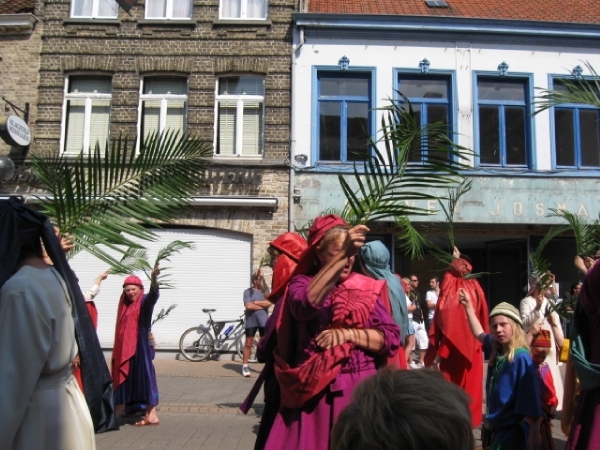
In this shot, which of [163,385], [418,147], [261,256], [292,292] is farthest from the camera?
[261,256]

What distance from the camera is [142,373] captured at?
26.4 ft

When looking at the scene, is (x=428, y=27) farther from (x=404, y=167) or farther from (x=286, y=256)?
(x=404, y=167)

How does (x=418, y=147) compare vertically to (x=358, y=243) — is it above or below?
above

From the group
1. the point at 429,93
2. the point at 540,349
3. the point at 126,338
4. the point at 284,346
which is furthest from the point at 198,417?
the point at 429,93

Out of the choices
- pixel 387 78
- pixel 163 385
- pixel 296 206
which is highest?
pixel 387 78

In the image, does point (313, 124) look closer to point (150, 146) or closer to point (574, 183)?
point (574, 183)

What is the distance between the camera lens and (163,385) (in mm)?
11203

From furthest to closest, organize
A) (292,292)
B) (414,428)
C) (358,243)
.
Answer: (292,292) → (358,243) → (414,428)

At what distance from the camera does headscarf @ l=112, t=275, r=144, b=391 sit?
7.93 m

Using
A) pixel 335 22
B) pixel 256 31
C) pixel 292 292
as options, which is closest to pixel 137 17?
pixel 256 31

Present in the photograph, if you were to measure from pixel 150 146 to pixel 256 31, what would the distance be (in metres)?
12.6

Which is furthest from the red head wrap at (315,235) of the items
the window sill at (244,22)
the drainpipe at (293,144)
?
the window sill at (244,22)

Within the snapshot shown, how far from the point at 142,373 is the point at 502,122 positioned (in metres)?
10.9

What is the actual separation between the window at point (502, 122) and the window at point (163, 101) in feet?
23.0
